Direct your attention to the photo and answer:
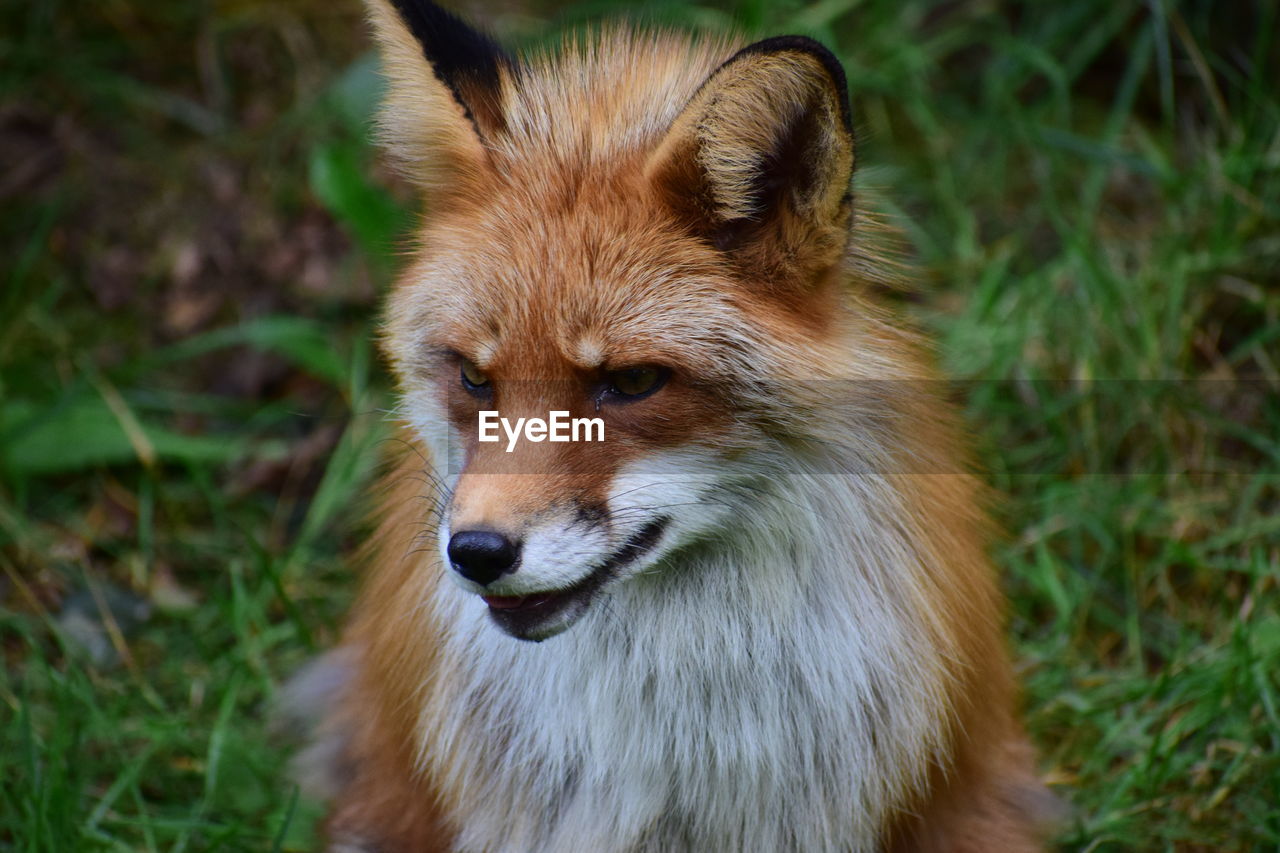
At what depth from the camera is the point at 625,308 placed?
7.57ft

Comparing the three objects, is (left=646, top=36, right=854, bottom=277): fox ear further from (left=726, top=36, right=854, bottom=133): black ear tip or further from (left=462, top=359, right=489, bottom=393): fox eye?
(left=462, top=359, right=489, bottom=393): fox eye

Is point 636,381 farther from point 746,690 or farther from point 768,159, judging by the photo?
point 746,690

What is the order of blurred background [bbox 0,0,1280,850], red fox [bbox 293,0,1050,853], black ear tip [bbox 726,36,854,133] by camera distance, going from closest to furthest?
black ear tip [bbox 726,36,854,133] < red fox [bbox 293,0,1050,853] < blurred background [bbox 0,0,1280,850]

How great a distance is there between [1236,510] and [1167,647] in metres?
0.53

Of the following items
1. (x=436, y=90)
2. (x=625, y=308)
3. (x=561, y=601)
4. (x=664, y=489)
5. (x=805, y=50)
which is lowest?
(x=561, y=601)

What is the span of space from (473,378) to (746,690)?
0.83 metres

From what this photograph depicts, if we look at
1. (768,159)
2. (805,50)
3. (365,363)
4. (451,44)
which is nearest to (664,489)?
(768,159)

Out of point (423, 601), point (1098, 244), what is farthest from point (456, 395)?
point (1098, 244)

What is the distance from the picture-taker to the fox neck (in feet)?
8.24

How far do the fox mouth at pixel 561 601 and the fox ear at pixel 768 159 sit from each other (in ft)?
1.85

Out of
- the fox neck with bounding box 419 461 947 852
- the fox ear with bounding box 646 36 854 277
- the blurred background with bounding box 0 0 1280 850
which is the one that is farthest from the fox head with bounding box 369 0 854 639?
the blurred background with bounding box 0 0 1280 850

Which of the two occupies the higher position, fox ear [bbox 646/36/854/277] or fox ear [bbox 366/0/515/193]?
fox ear [bbox 366/0/515/193]

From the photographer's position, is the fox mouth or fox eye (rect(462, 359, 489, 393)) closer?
the fox mouth

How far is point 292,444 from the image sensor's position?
488 cm
